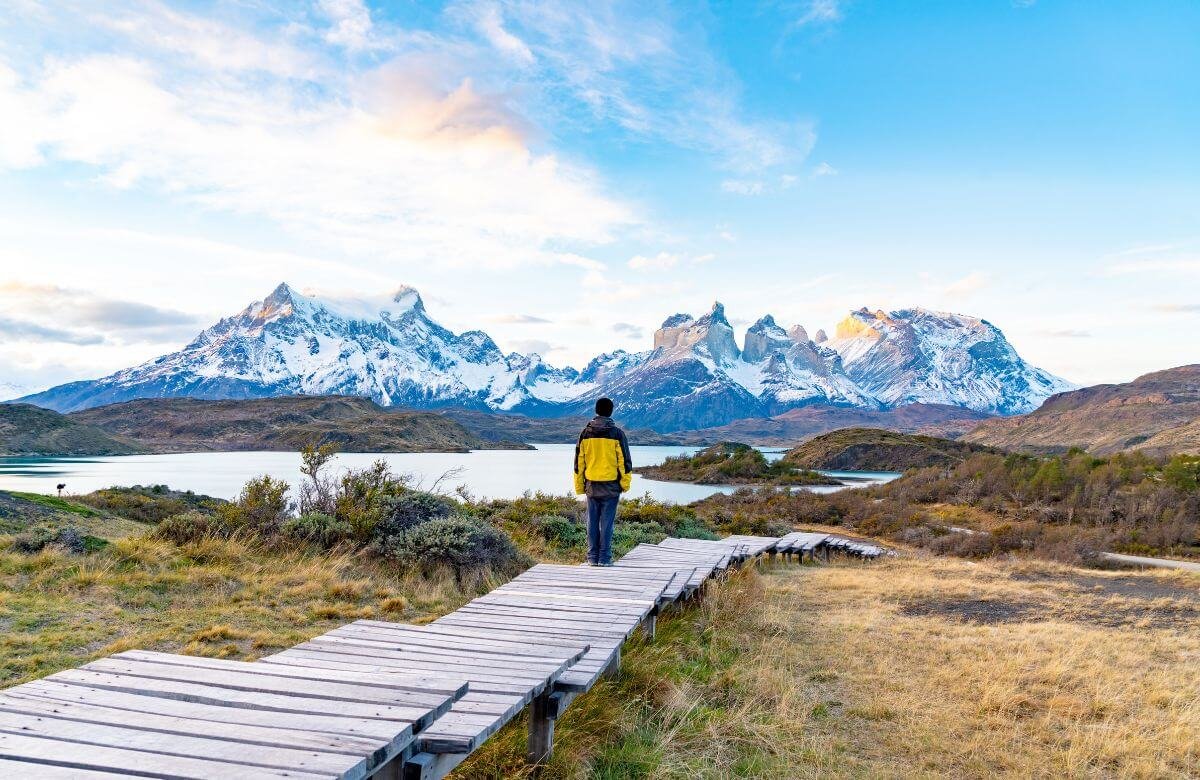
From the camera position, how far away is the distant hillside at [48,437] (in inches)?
4437

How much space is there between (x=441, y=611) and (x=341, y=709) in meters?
6.07

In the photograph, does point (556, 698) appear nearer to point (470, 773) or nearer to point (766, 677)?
point (470, 773)

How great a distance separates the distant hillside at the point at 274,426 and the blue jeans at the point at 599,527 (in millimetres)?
128555

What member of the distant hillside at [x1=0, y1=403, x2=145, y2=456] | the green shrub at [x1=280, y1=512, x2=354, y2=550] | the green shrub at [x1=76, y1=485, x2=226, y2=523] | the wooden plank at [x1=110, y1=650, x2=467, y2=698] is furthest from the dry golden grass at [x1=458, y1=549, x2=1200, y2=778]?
the distant hillside at [x1=0, y1=403, x2=145, y2=456]

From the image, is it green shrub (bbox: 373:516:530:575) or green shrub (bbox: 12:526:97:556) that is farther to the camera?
green shrub (bbox: 373:516:530:575)

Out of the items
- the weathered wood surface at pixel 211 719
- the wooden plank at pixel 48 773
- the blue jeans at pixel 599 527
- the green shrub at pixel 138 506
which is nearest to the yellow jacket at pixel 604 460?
the blue jeans at pixel 599 527

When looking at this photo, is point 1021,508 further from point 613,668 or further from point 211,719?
point 211,719

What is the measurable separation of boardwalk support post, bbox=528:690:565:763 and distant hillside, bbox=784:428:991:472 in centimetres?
8650

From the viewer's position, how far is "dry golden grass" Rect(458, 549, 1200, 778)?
5398 millimetres

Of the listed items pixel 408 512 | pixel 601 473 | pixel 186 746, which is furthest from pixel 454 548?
pixel 186 746

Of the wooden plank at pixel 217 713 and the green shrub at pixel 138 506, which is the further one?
the green shrub at pixel 138 506

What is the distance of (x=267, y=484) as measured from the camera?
13859mm

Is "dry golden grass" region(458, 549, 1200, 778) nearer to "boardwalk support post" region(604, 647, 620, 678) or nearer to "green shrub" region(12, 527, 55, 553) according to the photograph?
"boardwalk support post" region(604, 647, 620, 678)

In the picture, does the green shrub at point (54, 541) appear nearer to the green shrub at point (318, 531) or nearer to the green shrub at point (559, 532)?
the green shrub at point (318, 531)
